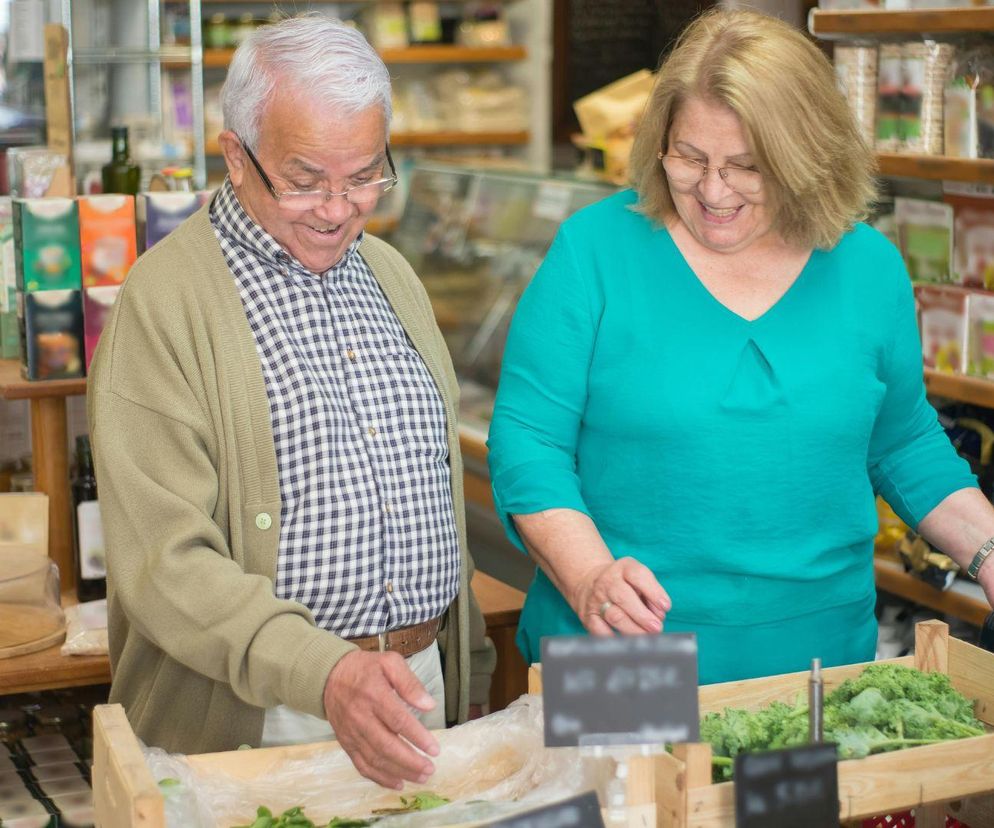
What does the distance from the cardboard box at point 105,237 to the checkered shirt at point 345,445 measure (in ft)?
2.62

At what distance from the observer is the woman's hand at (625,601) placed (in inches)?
68.5

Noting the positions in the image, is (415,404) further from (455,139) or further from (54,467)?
(455,139)

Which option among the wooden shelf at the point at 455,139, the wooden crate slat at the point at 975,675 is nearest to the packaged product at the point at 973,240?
the wooden crate slat at the point at 975,675

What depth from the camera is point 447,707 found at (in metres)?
2.29

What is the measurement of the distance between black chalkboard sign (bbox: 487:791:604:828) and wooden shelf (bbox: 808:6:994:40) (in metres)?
2.33

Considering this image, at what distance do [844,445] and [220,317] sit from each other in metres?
0.92

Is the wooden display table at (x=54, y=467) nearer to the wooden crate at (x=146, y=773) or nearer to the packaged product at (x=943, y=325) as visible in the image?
the wooden crate at (x=146, y=773)

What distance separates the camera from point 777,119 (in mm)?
1971

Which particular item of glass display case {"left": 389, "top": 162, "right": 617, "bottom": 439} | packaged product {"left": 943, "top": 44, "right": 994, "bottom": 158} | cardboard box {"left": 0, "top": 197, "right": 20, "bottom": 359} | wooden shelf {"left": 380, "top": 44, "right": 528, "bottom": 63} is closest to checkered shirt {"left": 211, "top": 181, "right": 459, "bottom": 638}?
cardboard box {"left": 0, "top": 197, "right": 20, "bottom": 359}

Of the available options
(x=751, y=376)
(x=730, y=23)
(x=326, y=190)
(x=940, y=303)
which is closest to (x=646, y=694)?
(x=751, y=376)

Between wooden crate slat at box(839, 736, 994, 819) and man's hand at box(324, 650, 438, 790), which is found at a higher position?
man's hand at box(324, 650, 438, 790)

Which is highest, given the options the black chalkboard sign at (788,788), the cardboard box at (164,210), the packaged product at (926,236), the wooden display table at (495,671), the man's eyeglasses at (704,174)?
the man's eyeglasses at (704,174)

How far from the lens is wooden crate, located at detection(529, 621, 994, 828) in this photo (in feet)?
5.04

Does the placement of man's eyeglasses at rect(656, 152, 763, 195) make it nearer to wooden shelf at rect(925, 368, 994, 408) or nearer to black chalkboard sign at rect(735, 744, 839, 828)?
black chalkboard sign at rect(735, 744, 839, 828)
